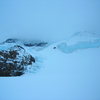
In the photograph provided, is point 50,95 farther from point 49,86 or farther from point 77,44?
point 77,44

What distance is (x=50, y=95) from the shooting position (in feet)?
4.91

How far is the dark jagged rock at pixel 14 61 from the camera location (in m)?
2.70

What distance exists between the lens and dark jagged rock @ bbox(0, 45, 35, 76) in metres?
2.70

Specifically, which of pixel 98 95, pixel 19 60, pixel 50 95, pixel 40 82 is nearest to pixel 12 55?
pixel 19 60

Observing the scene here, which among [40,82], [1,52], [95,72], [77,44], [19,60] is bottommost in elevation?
[40,82]

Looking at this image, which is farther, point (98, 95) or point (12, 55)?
point (12, 55)

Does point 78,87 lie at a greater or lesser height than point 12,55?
lesser

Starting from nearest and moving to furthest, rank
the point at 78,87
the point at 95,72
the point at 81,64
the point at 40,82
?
the point at 78,87
the point at 40,82
the point at 95,72
the point at 81,64

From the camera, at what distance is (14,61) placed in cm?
300

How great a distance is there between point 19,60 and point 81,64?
1.81 meters

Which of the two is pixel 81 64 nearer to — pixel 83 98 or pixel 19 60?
pixel 83 98

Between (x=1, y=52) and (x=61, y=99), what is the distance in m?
2.46

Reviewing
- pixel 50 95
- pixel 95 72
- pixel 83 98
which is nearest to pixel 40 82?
pixel 50 95

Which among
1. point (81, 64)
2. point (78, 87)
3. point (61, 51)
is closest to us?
point (78, 87)
